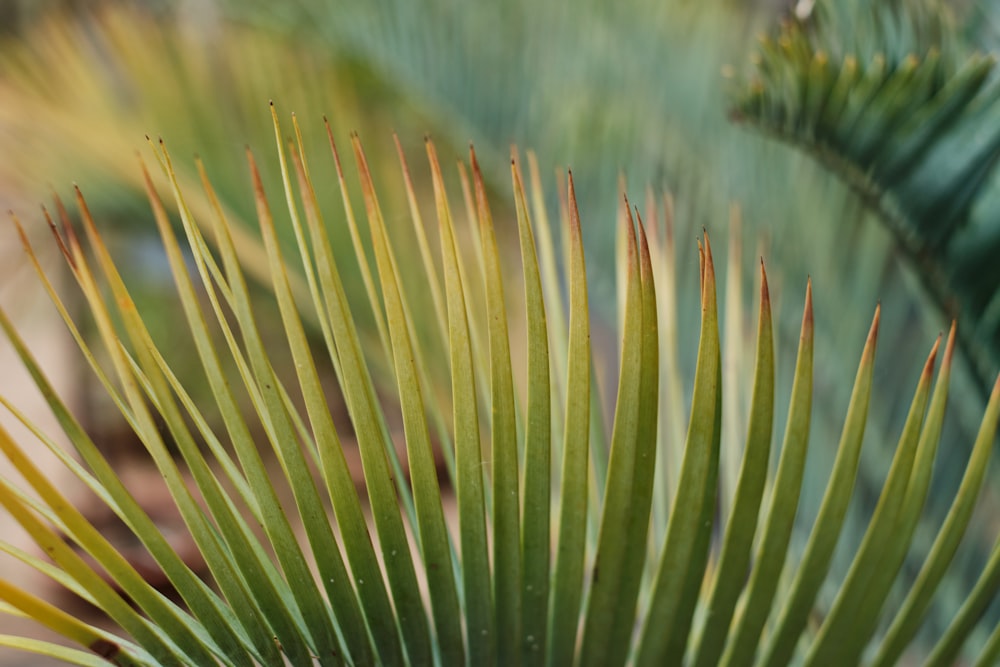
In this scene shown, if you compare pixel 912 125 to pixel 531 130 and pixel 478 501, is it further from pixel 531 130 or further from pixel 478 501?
pixel 531 130

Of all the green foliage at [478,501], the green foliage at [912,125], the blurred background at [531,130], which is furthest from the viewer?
the blurred background at [531,130]

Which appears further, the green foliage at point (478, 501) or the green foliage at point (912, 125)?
the green foliage at point (912, 125)

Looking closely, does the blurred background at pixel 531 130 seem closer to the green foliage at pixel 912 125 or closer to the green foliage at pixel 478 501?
the green foliage at pixel 912 125

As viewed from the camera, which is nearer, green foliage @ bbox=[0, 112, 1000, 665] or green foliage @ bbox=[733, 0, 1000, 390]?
green foliage @ bbox=[0, 112, 1000, 665]

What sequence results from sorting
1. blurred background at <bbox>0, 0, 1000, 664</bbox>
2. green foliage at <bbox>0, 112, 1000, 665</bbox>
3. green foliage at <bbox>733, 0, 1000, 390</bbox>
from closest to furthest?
green foliage at <bbox>0, 112, 1000, 665</bbox> → green foliage at <bbox>733, 0, 1000, 390</bbox> → blurred background at <bbox>0, 0, 1000, 664</bbox>

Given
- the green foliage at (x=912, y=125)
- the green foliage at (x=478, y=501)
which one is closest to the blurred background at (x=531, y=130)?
the green foliage at (x=912, y=125)

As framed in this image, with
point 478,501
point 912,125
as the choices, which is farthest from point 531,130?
point 478,501

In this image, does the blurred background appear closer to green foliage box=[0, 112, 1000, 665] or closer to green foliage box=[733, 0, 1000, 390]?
green foliage box=[733, 0, 1000, 390]

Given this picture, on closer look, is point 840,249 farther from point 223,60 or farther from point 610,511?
point 223,60

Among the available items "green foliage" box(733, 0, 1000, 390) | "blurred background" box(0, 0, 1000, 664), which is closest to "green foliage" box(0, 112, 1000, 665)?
"green foliage" box(733, 0, 1000, 390)

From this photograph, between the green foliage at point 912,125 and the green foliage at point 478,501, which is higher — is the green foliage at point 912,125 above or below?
above
